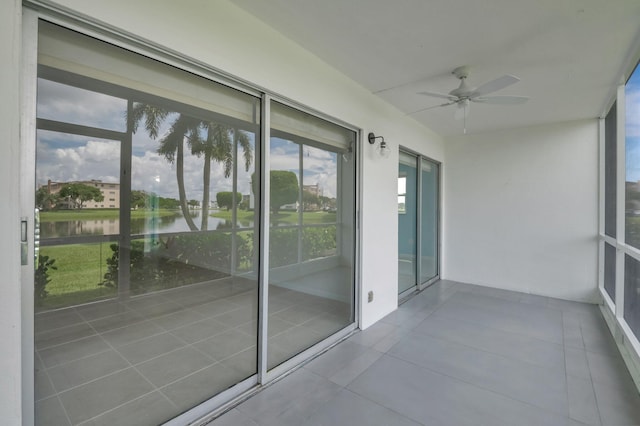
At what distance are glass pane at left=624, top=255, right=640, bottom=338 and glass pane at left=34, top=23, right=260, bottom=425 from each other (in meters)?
3.53

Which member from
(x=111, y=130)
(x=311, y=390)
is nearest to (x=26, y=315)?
(x=111, y=130)

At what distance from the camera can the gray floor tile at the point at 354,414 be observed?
1954 millimetres

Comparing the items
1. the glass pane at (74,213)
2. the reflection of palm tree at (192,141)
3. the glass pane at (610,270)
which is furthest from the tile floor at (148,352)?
the glass pane at (610,270)

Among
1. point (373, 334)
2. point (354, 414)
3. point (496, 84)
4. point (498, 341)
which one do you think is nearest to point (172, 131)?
point (354, 414)

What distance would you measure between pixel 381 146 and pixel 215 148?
6.94 ft

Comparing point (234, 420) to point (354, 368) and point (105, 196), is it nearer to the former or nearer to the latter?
point (354, 368)

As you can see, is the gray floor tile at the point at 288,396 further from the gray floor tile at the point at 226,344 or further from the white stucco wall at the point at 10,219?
the white stucco wall at the point at 10,219

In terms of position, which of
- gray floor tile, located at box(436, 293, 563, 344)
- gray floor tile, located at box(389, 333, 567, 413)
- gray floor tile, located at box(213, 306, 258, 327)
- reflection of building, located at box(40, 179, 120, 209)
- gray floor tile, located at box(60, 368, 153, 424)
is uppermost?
reflection of building, located at box(40, 179, 120, 209)

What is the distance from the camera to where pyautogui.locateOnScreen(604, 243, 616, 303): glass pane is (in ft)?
12.3

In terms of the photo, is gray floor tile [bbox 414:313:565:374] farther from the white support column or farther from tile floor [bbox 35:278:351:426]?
tile floor [bbox 35:278:351:426]

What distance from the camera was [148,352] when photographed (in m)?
1.90

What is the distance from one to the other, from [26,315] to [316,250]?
2100 millimetres

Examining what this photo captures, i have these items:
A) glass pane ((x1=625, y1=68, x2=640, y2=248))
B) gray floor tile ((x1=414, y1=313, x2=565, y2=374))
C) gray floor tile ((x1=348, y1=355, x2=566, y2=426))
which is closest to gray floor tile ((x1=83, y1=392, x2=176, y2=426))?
gray floor tile ((x1=348, y1=355, x2=566, y2=426))

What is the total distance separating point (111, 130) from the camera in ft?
5.61
